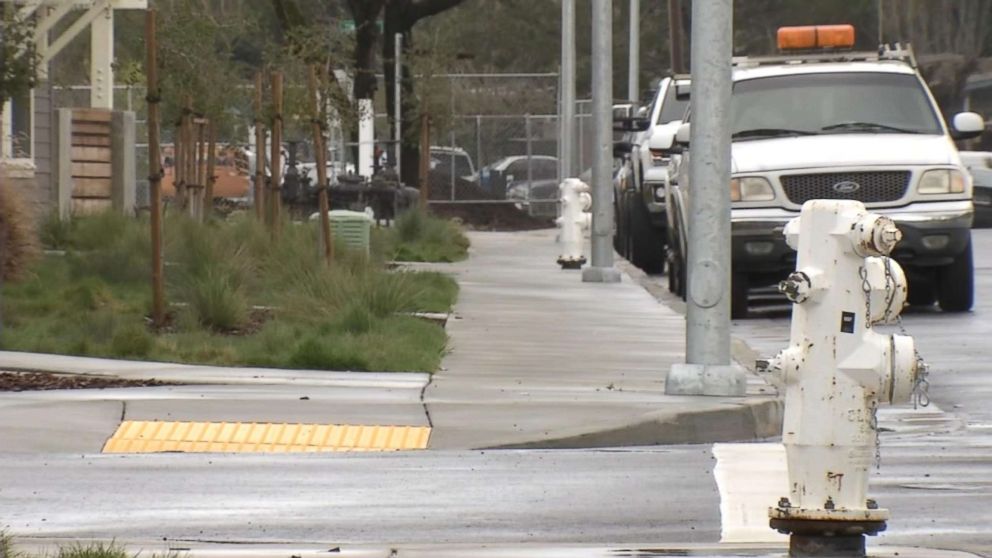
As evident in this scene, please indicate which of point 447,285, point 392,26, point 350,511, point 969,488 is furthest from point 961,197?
point 392,26

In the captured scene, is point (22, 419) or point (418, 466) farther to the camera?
point (22, 419)

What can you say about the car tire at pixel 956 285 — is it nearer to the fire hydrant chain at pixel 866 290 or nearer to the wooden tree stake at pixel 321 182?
the wooden tree stake at pixel 321 182

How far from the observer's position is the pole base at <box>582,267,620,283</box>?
21.5m

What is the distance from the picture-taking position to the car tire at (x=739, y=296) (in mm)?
16763

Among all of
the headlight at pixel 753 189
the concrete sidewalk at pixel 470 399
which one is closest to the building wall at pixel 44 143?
the concrete sidewalk at pixel 470 399

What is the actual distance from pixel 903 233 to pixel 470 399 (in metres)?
6.00

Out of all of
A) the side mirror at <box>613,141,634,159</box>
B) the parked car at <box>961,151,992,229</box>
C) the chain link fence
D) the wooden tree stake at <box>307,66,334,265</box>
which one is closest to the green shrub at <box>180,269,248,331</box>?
the wooden tree stake at <box>307,66,334,265</box>

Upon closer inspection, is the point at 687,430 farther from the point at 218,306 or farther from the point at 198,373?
the point at 218,306

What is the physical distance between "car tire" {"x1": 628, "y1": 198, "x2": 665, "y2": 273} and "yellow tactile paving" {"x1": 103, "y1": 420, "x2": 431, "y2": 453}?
14.9 meters

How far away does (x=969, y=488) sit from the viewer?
8406mm

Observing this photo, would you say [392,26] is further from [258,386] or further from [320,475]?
[320,475]

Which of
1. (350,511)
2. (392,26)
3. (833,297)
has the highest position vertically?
(392,26)

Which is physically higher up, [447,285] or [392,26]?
[392,26]

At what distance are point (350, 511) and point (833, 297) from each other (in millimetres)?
2355
